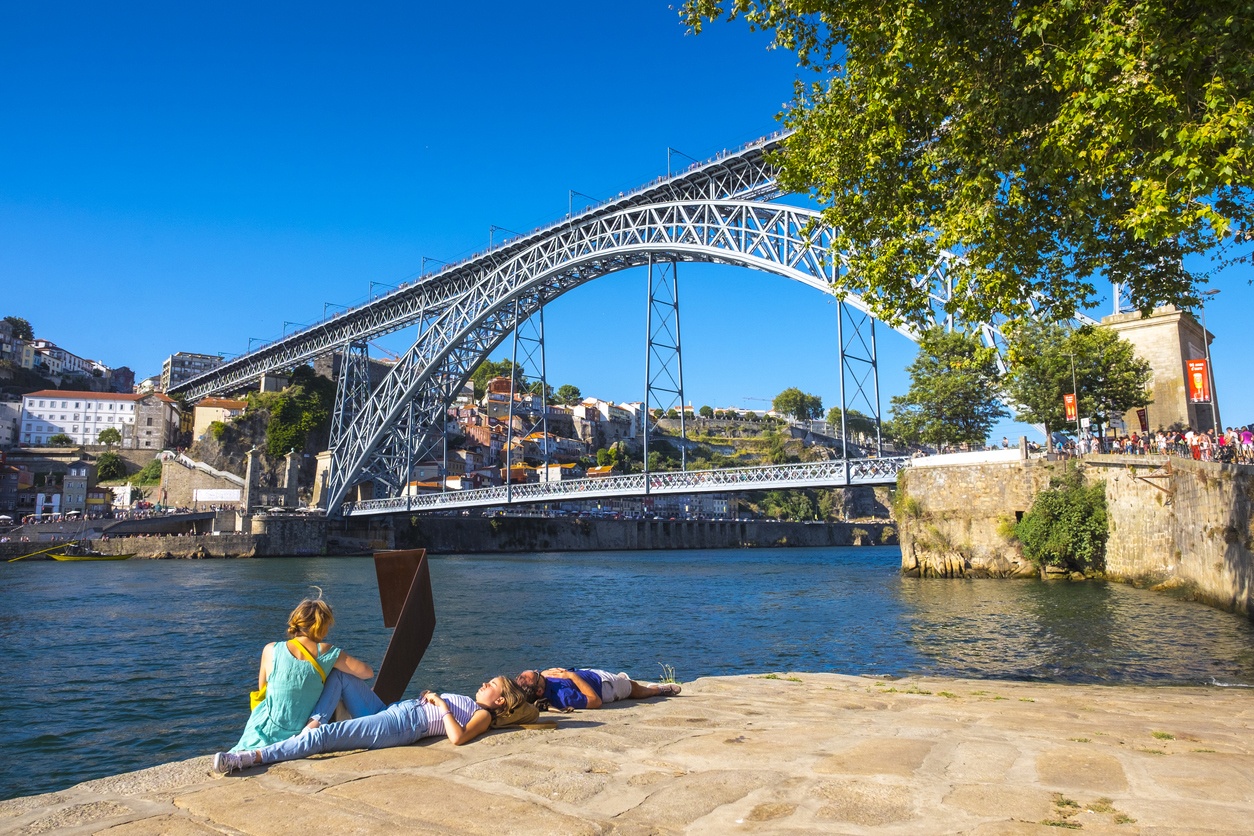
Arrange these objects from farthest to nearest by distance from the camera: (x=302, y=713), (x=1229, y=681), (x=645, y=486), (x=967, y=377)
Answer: (x=645, y=486), (x=967, y=377), (x=1229, y=681), (x=302, y=713)

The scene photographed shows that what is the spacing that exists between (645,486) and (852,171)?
27.4 m

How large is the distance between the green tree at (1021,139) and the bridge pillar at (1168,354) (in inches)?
695

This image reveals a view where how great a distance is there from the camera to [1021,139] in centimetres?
822

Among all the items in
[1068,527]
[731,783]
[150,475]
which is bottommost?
[731,783]

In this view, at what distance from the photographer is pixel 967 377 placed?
32.6 metres

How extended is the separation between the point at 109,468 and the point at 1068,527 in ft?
222

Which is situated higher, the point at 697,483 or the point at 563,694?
the point at 697,483

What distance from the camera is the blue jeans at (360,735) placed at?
420 centimetres

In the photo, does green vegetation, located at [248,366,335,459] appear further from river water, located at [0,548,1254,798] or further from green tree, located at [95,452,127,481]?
river water, located at [0,548,1254,798]

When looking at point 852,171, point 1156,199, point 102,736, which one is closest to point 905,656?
point 852,171

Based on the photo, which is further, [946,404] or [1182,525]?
[946,404]

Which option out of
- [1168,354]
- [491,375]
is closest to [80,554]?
[1168,354]

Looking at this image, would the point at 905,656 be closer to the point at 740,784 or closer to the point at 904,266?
the point at 904,266

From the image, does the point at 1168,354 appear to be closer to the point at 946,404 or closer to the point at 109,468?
the point at 946,404
